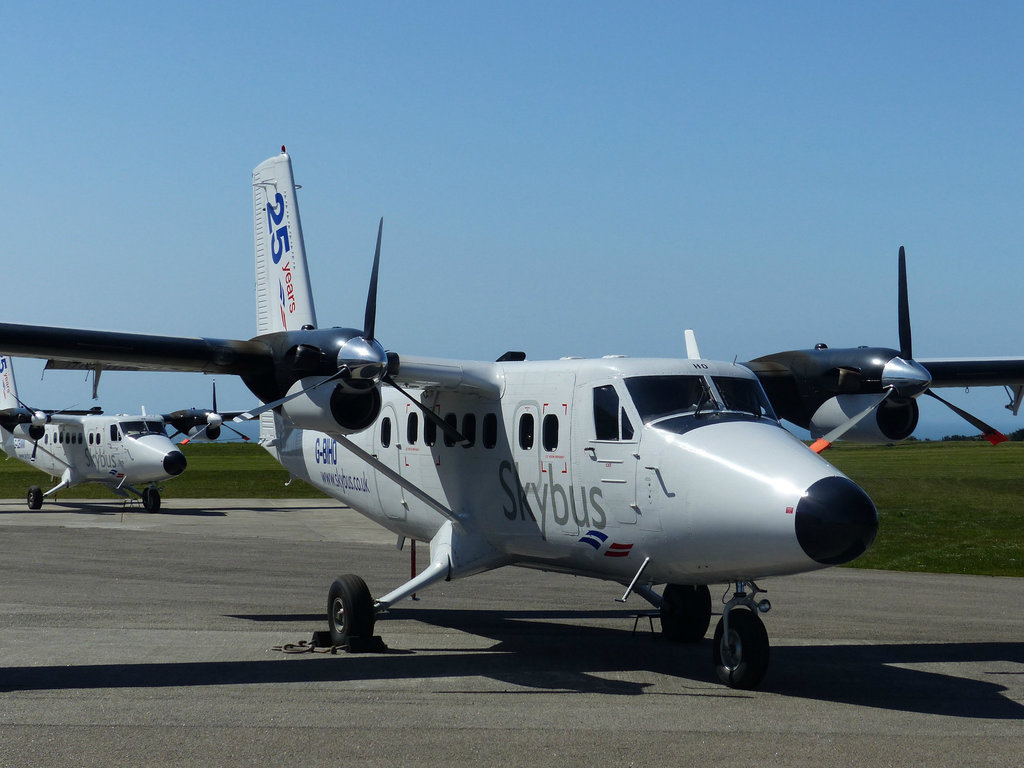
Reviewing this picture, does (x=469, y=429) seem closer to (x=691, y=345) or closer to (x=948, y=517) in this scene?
(x=691, y=345)

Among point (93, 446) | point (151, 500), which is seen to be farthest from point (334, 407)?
point (93, 446)

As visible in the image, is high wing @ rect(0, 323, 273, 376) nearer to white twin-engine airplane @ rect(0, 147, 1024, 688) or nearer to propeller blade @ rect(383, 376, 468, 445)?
white twin-engine airplane @ rect(0, 147, 1024, 688)

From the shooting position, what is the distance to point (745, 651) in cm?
957

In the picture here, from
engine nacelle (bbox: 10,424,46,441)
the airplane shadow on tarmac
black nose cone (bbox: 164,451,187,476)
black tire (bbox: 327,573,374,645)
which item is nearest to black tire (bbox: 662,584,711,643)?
the airplane shadow on tarmac

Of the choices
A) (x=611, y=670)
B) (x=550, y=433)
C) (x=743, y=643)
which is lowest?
(x=611, y=670)

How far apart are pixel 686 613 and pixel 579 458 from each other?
2.92 m

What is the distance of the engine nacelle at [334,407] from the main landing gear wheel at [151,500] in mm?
24443

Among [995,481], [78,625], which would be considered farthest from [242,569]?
[995,481]

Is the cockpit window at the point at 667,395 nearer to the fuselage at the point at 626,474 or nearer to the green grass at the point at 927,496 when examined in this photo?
the fuselage at the point at 626,474

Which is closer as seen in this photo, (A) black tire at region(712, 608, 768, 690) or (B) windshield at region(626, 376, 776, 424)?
(A) black tire at region(712, 608, 768, 690)

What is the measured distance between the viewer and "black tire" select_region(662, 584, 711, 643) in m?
12.5

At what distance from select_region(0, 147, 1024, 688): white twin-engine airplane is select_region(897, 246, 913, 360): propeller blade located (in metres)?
0.07

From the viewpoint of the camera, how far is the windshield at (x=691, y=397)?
33.0 ft

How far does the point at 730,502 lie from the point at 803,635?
190 inches
